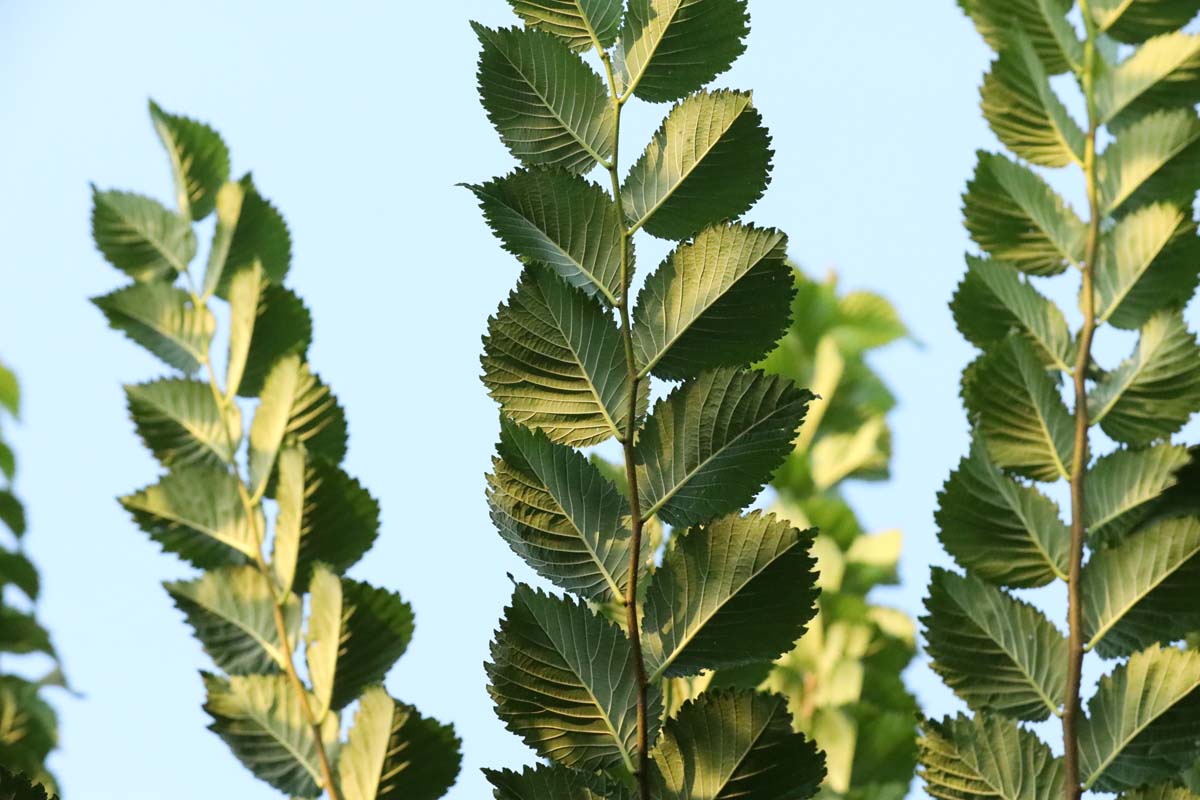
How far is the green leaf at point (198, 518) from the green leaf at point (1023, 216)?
41 centimetres

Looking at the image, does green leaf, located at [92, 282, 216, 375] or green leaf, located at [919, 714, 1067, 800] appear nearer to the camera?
green leaf, located at [919, 714, 1067, 800]

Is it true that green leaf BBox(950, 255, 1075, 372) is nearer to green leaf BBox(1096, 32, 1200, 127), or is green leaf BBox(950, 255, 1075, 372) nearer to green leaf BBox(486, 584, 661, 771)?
green leaf BBox(1096, 32, 1200, 127)

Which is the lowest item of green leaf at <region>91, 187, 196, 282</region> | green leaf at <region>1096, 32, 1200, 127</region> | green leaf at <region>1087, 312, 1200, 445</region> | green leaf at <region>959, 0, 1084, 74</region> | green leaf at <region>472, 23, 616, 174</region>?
green leaf at <region>1087, 312, 1200, 445</region>

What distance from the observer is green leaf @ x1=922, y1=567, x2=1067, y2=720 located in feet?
1.77

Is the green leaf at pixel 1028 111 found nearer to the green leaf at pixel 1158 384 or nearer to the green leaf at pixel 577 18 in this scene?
the green leaf at pixel 1158 384

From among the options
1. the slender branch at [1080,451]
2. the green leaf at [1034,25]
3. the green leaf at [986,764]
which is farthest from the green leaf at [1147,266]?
the green leaf at [986,764]

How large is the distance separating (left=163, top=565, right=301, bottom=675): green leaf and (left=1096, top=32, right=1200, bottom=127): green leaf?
502mm

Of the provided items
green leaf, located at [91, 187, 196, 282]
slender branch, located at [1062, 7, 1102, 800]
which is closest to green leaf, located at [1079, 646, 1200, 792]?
slender branch, located at [1062, 7, 1102, 800]

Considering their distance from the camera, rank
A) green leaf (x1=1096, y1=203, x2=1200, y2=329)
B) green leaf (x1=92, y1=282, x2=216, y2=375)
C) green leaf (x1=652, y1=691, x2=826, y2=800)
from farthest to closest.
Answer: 1. green leaf (x1=92, y1=282, x2=216, y2=375)
2. green leaf (x1=1096, y1=203, x2=1200, y2=329)
3. green leaf (x1=652, y1=691, x2=826, y2=800)

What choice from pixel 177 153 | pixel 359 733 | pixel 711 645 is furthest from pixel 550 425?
pixel 177 153

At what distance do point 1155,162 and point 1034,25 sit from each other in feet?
0.36

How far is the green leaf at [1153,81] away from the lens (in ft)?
2.17

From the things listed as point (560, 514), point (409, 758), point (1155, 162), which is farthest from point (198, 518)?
point (1155, 162)

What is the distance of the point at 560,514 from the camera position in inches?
16.4
